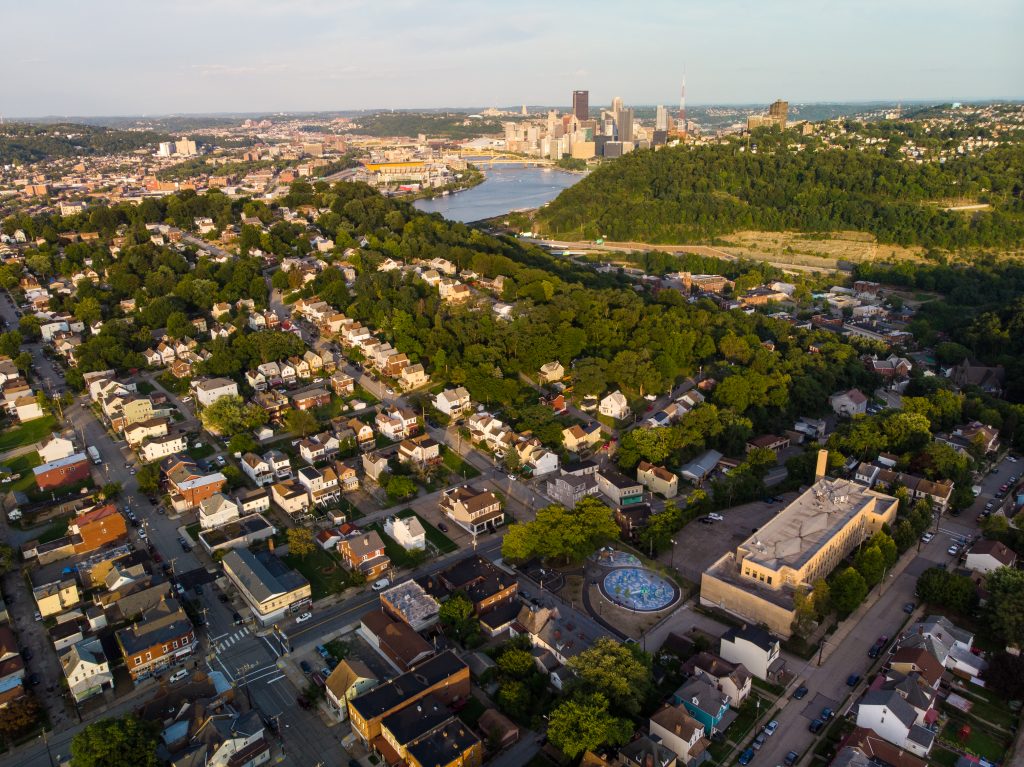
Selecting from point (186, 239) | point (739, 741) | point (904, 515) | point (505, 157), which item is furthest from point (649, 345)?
point (505, 157)

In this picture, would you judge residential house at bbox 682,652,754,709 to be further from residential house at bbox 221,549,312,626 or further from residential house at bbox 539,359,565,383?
residential house at bbox 539,359,565,383

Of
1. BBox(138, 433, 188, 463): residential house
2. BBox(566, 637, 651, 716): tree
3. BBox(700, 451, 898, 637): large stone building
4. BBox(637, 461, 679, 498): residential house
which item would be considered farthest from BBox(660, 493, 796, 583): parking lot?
BBox(138, 433, 188, 463): residential house

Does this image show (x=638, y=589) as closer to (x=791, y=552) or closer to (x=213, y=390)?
(x=791, y=552)

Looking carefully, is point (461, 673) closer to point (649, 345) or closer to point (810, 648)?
point (810, 648)

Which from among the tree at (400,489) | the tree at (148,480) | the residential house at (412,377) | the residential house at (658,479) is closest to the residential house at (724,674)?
the residential house at (658,479)

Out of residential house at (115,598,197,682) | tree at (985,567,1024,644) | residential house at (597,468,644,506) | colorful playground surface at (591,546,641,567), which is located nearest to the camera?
residential house at (115,598,197,682)

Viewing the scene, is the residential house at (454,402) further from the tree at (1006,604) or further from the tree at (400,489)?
the tree at (1006,604)
